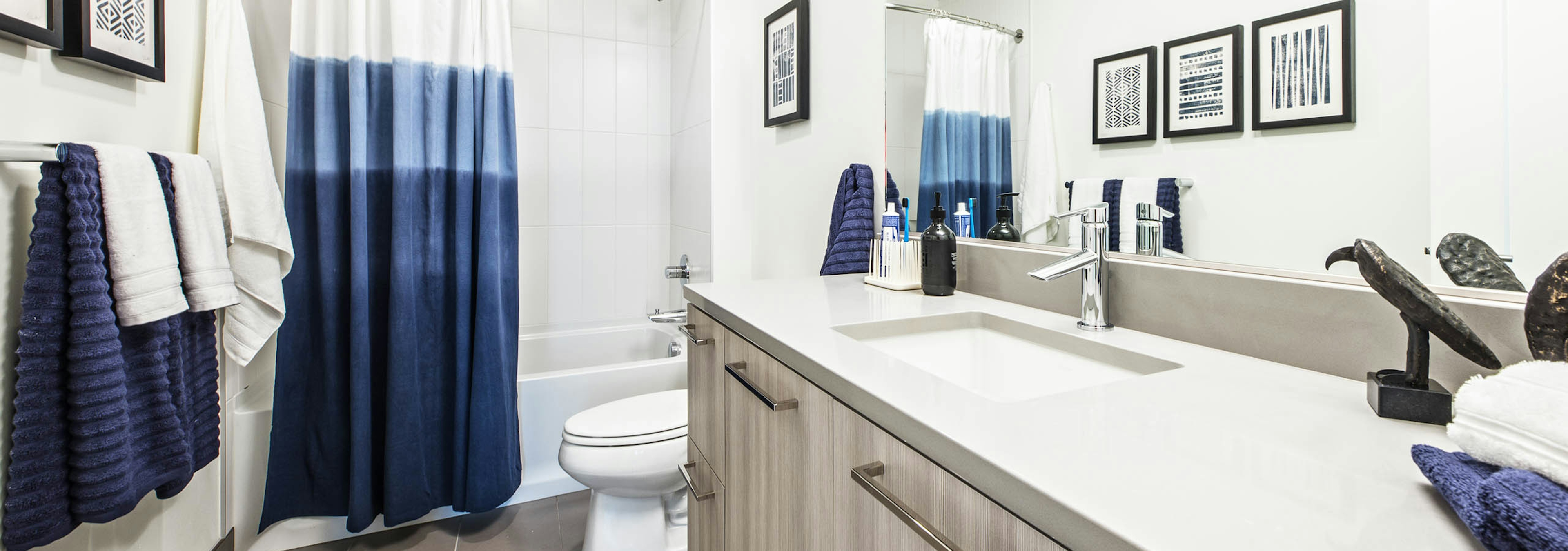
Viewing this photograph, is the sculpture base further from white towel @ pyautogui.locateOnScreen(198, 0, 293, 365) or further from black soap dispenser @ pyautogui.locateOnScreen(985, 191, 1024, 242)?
white towel @ pyautogui.locateOnScreen(198, 0, 293, 365)

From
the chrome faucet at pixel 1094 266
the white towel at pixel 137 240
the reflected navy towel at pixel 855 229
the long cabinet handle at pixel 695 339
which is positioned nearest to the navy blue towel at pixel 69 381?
the white towel at pixel 137 240

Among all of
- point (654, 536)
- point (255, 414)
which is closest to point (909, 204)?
point (654, 536)

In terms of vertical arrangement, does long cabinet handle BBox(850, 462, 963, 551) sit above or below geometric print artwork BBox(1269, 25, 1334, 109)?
below

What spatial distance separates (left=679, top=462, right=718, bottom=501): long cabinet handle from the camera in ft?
3.86

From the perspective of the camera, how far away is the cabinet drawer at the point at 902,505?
1.55 ft

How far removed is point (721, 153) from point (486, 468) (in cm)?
124

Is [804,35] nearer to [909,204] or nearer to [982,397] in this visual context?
[909,204]

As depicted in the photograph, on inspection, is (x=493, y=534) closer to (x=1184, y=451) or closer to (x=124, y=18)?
(x=124, y=18)

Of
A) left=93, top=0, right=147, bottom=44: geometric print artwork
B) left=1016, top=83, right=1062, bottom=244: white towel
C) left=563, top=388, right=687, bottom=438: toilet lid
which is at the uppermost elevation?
left=93, top=0, right=147, bottom=44: geometric print artwork

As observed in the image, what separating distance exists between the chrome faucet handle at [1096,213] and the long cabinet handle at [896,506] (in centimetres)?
54

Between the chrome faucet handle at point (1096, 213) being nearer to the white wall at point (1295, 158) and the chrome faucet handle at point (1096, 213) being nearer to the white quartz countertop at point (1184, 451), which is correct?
the white wall at point (1295, 158)

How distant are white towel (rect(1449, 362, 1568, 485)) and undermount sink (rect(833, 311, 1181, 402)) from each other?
1.09 feet

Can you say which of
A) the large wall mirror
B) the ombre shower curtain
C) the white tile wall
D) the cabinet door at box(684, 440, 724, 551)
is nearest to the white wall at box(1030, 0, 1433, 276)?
the large wall mirror

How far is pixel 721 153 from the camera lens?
2.16 m
